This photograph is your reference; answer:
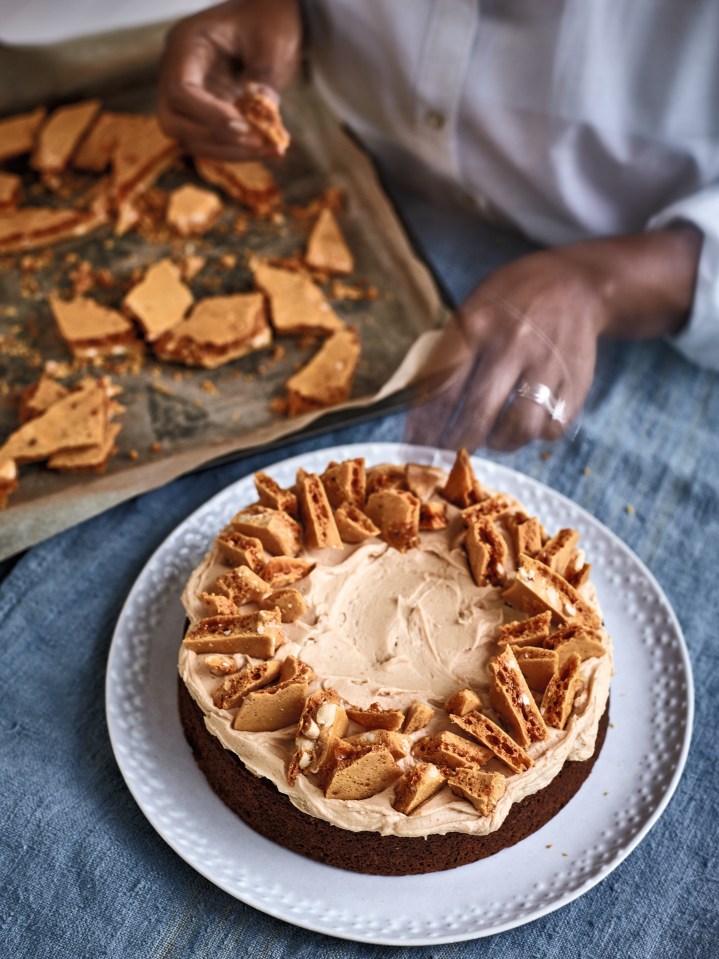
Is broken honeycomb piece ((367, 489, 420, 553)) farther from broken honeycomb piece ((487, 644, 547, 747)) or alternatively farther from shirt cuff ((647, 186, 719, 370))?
shirt cuff ((647, 186, 719, 370))

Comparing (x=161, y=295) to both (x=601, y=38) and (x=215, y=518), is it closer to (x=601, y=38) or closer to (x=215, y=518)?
(x=215, y=518)

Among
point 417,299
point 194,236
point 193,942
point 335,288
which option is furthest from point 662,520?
point 194,236

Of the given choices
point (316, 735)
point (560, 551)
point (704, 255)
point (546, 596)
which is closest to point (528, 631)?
point (546, 596)

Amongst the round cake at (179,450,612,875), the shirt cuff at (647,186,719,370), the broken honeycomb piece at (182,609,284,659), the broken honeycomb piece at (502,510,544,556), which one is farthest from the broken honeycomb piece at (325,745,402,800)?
the shirt cuff at (647,186,719,370)

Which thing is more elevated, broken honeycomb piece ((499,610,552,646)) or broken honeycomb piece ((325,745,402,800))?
broken honeycomb piece ((499,610,552,646))

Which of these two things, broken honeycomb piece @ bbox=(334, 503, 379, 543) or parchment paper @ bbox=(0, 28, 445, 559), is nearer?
broken honeycomb piece @ bbox=(334, 503, 379, 543)

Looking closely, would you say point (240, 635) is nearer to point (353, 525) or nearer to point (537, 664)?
point (353, 525)
